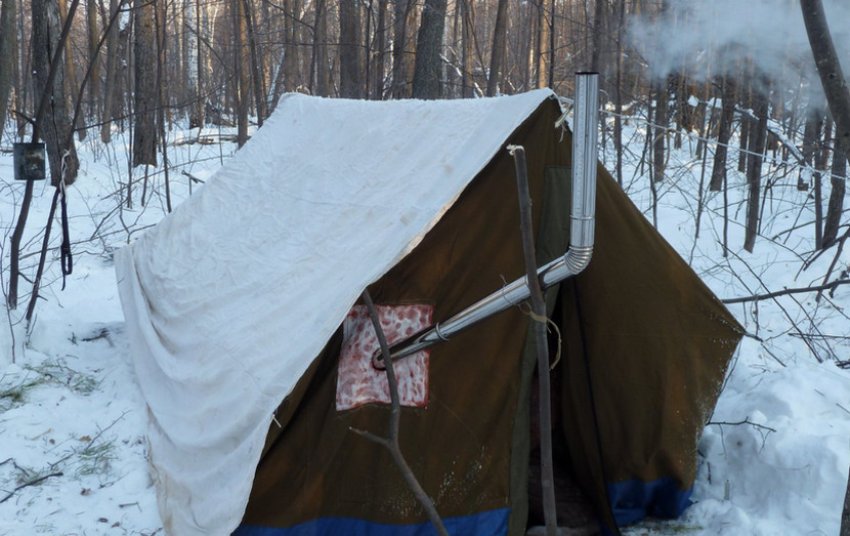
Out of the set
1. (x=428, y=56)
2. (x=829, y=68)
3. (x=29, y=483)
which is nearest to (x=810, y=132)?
(x=428, y=56)

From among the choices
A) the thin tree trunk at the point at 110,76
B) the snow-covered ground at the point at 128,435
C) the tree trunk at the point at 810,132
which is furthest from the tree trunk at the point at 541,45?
the thin tree trunk at the point at 110,76

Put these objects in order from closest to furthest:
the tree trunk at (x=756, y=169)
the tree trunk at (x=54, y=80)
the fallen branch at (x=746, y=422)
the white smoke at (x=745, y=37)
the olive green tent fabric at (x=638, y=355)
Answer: the olive green tent fabric at (x=638, y=355) < the fallen branch at (x=746, y=422) < the tree trunk at (x=54, y=80) < the white smoke at (x=745, y=37) < the tree trunk at (x=756, y=169)

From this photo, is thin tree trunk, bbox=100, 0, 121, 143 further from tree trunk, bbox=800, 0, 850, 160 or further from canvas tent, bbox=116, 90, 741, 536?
tree trunk, bbox=800, 0, 850, 160

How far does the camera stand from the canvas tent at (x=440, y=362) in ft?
10.3

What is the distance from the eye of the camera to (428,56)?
367 inches

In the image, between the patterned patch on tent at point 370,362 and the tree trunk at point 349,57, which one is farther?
the tree trunk at point 349,57

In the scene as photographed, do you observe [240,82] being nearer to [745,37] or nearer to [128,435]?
[745,37]

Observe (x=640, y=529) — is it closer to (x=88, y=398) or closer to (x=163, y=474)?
(x=163, y=474)

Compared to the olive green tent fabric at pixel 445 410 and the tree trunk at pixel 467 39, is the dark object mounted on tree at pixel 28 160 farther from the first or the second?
the tree trunk at pixel 467 39

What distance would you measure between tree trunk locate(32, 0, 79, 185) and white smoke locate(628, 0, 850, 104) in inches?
236

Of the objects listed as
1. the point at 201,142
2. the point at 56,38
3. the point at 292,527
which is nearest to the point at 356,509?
the point at 292,527

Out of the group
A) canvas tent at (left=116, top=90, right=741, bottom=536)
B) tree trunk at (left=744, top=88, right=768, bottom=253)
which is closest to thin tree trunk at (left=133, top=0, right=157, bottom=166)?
tree trunk at (left=744, top=88, right=768, bottom=253)

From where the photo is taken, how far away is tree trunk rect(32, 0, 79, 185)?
6.25 metres

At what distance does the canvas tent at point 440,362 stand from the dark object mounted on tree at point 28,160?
212cm
